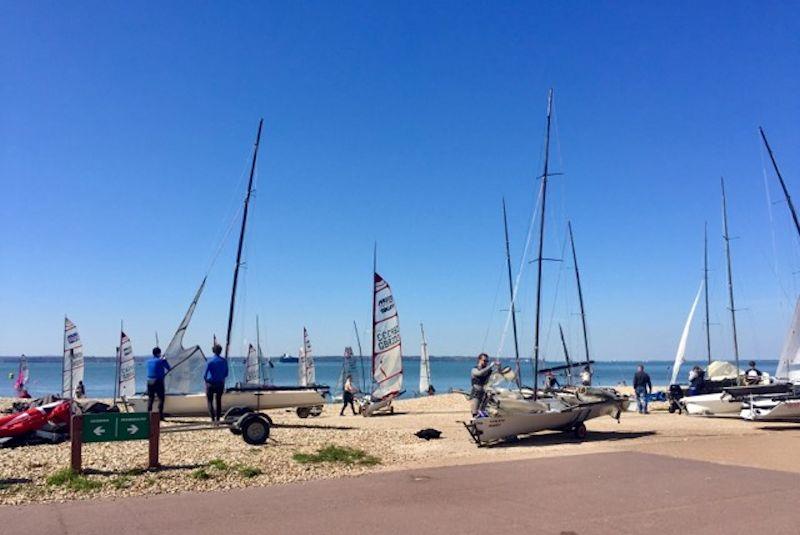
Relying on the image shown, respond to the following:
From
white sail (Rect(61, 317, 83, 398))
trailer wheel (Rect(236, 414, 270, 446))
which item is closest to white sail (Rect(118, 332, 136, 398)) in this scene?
white sail (Rect(61, 317, 83, 398))

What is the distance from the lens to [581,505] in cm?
756

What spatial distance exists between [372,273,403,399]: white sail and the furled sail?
1202 centimetres

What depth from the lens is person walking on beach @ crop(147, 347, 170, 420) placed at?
50.5 ft

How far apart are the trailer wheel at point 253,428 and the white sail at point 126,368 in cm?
2248

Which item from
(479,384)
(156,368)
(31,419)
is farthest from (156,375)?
(479,384)

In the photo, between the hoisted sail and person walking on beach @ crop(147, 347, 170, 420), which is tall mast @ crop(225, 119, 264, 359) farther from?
the hoisted sail

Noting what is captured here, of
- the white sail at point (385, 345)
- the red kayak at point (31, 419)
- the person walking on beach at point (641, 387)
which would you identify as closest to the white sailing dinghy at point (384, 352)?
the white sail at point (385, 345)

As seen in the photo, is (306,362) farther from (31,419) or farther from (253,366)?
(31,419)

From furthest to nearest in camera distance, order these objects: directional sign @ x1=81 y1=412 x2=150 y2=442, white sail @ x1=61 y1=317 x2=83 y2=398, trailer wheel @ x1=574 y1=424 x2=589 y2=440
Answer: white sail @ x1=61 y1=317 x2=83 y2=398 < trailer wheel @ x1=574 y1=424 x2=589 y2=440 < directional sign @ x1=81 y1=412 x2=150 y2=442

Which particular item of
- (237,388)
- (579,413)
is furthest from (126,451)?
(579,413)

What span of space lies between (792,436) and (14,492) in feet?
47.5

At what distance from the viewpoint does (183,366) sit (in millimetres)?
17609

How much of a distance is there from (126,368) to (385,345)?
51.8ft

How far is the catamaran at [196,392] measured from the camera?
661 inches
